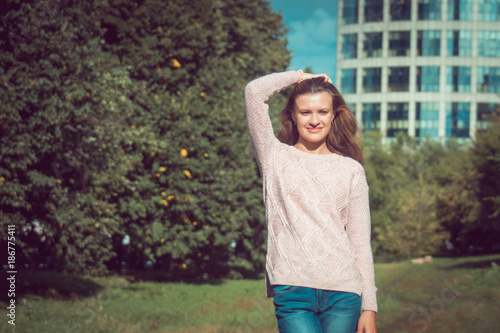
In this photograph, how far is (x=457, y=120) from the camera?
8625 centimetres

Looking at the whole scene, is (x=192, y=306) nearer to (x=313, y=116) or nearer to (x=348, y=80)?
(x=313, y=116)

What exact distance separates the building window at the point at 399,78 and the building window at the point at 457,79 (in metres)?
5.31

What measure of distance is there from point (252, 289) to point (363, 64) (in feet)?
241

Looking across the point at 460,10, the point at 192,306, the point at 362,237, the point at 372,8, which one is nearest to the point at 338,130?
the point at 362,237

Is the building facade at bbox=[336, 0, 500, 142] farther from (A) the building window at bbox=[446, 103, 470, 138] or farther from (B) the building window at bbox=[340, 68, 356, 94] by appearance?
(A) the building window at bbox=[446, 103, 470, 138]

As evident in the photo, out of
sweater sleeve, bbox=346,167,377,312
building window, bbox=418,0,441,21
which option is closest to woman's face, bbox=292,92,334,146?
sweater sleeve, bbox=346,167,377,312

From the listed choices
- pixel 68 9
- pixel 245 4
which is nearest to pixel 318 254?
pixel 68 9

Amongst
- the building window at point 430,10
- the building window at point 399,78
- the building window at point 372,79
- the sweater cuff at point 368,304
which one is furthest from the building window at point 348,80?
the sweater cuff at point 368,304

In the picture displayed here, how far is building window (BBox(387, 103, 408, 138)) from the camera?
88250mm

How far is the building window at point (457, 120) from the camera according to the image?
3356 inches

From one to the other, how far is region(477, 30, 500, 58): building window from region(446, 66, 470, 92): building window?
3274mm

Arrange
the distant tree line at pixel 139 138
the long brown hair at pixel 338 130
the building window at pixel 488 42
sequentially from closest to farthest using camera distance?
the long brown hair at pixel 338 130, the distant tree line at pixel 139 138, the building window at pixel 488 42

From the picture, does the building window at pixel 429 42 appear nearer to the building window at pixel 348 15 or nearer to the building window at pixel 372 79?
the building window at pixel 372 79

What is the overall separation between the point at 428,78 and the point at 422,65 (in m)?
1.94
